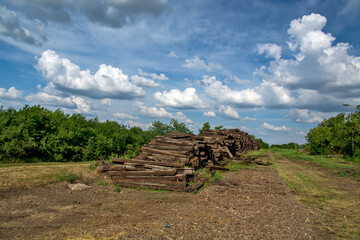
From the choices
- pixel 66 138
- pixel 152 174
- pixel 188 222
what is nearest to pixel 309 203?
pixel 188 222

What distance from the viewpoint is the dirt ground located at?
508 centimetres

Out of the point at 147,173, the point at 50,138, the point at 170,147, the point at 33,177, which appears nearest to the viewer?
the point at 33,177

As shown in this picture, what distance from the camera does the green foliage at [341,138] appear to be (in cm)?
2555

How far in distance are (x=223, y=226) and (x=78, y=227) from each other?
3.25m

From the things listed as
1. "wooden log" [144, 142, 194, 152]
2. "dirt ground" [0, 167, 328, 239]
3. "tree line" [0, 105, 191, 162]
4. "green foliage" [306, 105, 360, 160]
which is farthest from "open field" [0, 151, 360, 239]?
"green foliage" [306, 105, 360, 160]

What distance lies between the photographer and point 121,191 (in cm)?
919

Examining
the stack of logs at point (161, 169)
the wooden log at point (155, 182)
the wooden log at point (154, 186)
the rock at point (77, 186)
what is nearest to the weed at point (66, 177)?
the rock at point (77, 186)

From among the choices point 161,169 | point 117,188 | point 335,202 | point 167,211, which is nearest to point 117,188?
point 117,188

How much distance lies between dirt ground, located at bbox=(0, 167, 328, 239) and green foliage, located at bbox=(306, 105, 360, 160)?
71.5ft

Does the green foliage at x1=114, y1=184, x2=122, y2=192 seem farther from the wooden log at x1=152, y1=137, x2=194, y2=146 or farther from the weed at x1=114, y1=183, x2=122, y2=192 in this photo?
the wooden log at x1=152, y1=137, x2=194, y2=146

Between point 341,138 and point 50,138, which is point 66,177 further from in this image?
point 341,138

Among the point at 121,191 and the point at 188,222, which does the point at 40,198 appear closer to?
the point at 121,191

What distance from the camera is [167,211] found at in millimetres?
6738

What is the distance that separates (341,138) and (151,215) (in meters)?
29.0
